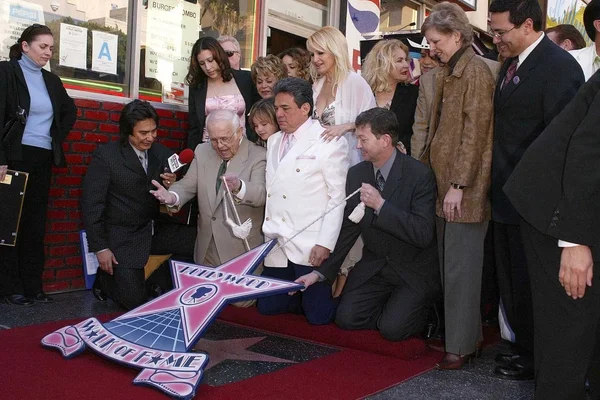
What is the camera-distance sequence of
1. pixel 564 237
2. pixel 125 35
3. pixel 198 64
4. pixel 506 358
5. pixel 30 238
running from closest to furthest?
pixel 564 237 < pixel 506 358 < pixel 30 238 < pixel 198 64 < pixel 125 35

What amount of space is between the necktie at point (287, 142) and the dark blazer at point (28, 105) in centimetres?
164

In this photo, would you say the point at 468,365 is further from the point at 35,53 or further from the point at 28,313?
the point at 35,53

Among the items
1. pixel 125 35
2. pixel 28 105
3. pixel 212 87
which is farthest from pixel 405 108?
pixel 125 35

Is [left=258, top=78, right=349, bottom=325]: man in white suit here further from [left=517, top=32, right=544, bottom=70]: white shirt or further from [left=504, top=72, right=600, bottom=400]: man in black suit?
[left=504, top=72, right=600, bottom=400]: man in black suit

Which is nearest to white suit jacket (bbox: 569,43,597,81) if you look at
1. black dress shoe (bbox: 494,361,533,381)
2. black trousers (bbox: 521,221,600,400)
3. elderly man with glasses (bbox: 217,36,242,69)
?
black dress shoe (bbox: 494,361,533,381)

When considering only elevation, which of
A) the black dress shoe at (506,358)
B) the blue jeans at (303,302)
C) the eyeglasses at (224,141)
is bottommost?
the black dress shoe at (506,358)

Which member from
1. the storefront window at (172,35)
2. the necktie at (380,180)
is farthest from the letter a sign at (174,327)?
the storefront window at (172,35)

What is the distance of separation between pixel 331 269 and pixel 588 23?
229cm

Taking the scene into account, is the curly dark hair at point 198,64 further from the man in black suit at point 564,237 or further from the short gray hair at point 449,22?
the man in black suit at point 564,237

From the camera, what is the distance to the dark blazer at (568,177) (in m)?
2.30

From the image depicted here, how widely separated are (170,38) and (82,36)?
3.10 ft

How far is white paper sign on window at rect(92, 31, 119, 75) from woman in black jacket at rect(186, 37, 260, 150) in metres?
0.76

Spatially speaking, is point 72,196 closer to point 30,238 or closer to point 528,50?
point 30,238

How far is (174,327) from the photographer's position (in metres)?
3.83
